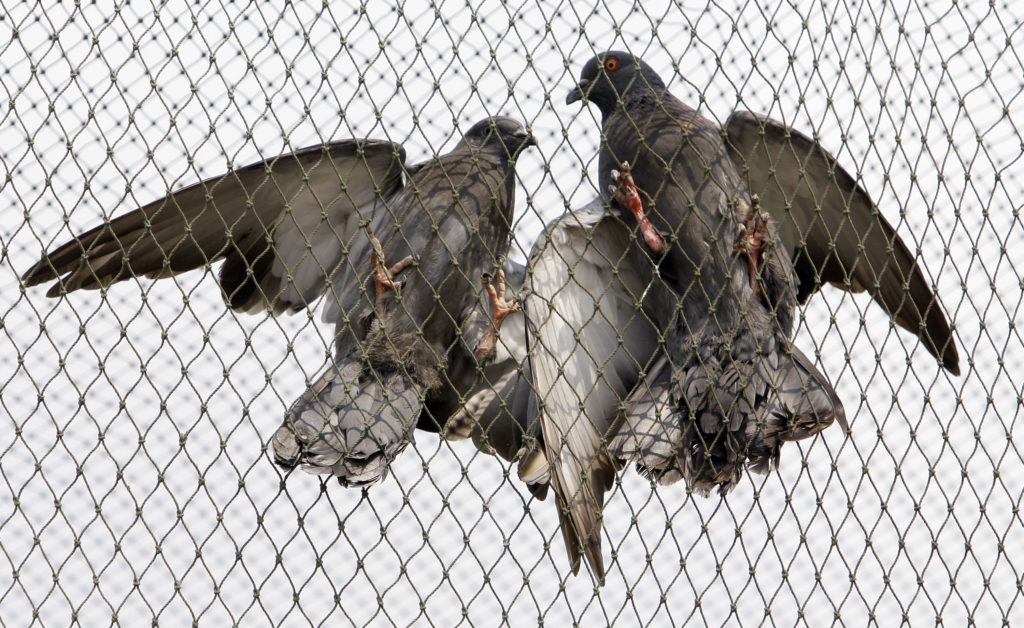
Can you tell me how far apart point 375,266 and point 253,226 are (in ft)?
1.89

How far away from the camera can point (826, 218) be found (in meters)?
5.30

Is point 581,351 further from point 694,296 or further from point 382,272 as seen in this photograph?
point 382,272

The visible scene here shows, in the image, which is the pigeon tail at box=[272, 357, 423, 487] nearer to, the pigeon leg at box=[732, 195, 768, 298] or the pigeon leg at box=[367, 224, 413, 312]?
the pigeon leg at box=[367, 224, 413, 312]

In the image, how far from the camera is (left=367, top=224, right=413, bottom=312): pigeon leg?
4.88m

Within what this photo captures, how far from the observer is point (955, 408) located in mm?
4195

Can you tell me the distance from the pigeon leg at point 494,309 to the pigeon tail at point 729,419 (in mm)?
545

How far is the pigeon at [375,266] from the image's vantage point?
4664 millimetres

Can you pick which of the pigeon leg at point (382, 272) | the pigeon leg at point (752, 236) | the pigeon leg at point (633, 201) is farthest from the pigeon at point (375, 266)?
the pigeon leg at point (752, 236)

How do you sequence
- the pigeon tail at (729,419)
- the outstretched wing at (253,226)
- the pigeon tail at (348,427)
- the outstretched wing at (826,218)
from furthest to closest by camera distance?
the outstretched wing at (826,218)
the outstretched wing at (253,226)
the pigeon tail at (729,419)
the pigeon tail at (348,427)

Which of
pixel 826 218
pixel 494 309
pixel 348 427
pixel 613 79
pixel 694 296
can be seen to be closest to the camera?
pixel 348 427

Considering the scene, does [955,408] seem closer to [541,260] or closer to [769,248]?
[769,248]

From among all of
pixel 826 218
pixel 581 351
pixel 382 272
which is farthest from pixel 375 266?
pixel 826 218

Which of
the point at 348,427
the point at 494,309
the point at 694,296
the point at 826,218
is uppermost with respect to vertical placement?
the point at 826,218

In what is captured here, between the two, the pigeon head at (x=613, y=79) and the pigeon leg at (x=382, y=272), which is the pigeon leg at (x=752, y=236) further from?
the pigeon leg at (x=382, y=272)
